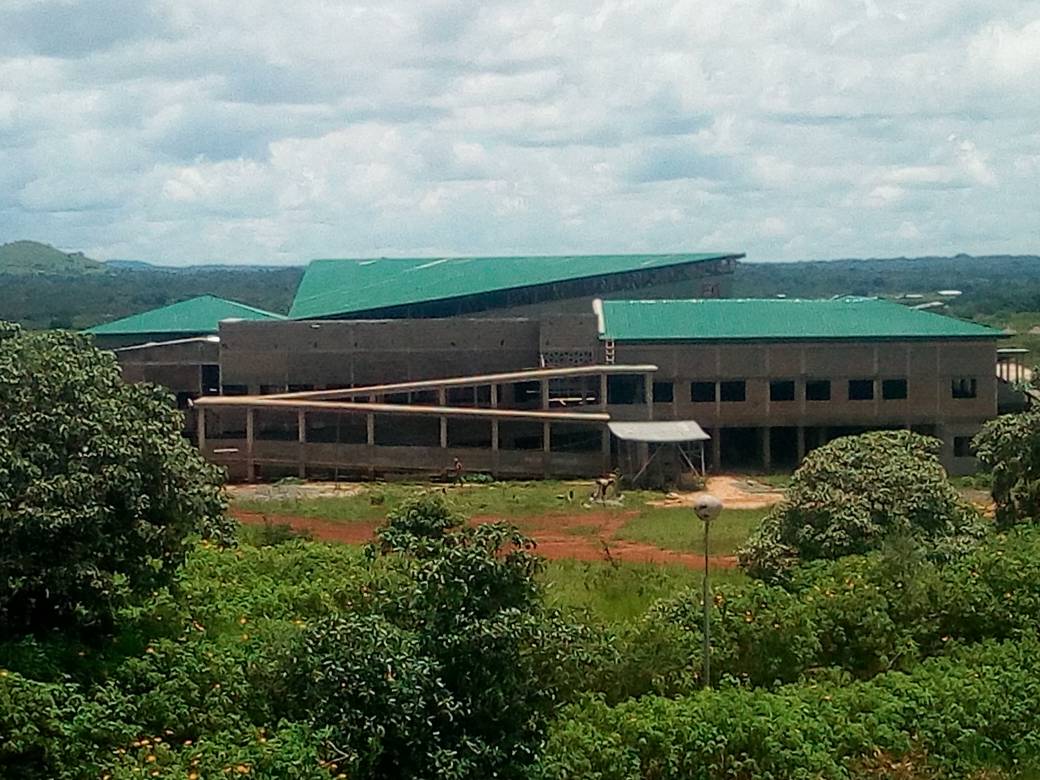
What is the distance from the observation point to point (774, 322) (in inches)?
1661

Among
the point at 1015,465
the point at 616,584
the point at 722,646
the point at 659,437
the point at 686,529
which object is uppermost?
the point at 1015,465

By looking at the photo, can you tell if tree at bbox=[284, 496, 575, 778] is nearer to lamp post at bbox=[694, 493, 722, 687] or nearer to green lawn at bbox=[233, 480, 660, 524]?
lamp post at bbox=[694, 493, 722, 687]

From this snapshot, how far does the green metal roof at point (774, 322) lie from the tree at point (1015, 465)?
16039mm

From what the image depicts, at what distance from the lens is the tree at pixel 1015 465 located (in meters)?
23.8

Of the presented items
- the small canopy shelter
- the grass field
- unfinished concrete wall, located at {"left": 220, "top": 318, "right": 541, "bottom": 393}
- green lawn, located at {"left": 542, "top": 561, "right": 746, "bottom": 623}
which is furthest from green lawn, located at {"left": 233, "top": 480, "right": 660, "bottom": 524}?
green lawn, located at {"left": 542, "top": 561, "right": 746, "bottom": 623}

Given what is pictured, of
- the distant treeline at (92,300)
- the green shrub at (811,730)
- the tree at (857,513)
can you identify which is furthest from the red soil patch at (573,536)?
the distant treeline at (92,300)

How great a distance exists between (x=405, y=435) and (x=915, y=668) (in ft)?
94.0

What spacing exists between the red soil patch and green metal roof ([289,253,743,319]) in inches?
682

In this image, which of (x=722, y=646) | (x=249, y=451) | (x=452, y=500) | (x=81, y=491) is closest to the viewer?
(x=81, y=491)

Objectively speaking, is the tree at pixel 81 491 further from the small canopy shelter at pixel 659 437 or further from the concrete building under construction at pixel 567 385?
the concrete building under construction at pixel 567 385

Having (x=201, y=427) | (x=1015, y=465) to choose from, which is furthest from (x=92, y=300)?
(x=1015, y=465)

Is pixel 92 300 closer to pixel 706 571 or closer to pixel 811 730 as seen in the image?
pixel 706 571

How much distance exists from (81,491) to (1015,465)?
1678 centimetres

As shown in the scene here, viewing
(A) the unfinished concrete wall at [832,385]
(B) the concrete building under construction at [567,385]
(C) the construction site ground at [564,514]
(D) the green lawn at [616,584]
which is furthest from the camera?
(A) the unfinished concrete wall at [832,385]
